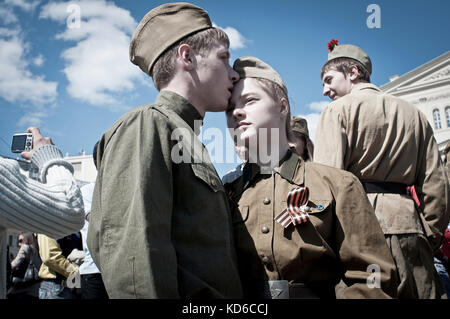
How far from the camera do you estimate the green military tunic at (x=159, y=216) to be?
1176 mm

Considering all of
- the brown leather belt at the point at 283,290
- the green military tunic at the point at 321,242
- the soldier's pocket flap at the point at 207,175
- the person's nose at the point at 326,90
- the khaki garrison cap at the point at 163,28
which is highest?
the person's nose at the point at 326,90

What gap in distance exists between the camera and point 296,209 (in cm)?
163

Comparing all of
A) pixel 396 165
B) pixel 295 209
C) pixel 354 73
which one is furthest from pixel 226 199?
pixel 354 73

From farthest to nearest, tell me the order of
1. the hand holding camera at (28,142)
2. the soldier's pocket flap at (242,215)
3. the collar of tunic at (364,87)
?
the collar of tunic at (364,87) → the hand holding camera at (28,142) → the soldier's pocket flap at (242,215)

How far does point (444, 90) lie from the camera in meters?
35.3

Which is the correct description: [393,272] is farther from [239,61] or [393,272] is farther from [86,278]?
[86,278]

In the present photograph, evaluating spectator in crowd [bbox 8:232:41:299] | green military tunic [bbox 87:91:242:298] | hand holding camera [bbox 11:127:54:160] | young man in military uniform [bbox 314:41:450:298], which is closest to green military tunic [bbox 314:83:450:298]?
young man in military uniform [bbox 314:41:450:298]

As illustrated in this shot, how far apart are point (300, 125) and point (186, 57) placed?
242 cm

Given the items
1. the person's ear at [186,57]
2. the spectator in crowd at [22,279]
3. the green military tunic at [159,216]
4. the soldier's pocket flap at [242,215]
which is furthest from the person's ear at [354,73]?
the spectator in crowd at [22,279]

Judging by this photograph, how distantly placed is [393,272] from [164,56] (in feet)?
4.64

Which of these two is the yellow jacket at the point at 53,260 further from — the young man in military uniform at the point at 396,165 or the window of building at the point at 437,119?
the window of building at the point at 437,119

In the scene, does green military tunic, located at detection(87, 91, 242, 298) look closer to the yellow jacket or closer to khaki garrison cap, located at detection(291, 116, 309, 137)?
khaki garrison cap, located at detection(291, 116, 309, 137)

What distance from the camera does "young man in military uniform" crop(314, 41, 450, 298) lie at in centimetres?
239

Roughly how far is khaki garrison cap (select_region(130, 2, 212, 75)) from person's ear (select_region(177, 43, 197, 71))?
6 cm
